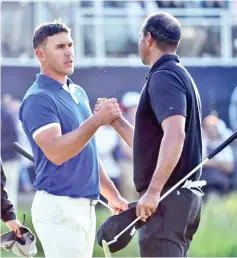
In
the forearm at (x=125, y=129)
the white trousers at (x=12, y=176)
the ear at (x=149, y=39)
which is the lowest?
the white trousers at (x=12, y=176)

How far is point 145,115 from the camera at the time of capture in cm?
527

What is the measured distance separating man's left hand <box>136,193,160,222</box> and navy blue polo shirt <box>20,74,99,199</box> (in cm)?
52

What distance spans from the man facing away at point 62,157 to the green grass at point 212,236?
4417 millimetres

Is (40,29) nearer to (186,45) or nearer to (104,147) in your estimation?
(104,147)

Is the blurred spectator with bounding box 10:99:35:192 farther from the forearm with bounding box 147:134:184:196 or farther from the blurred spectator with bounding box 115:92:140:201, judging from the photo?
the forearm with bounding box 147:134:184:196

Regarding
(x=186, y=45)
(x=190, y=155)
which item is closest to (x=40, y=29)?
(x=190, y=155)

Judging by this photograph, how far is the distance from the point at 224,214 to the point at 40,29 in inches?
210

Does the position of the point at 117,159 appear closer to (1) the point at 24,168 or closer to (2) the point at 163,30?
(1) the point at 24,168

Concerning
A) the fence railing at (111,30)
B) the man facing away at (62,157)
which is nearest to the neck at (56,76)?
the man facing away at (62,157)

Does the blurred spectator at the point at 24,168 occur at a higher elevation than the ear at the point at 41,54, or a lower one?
lower

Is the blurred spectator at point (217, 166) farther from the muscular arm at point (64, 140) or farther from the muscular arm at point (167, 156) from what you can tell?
the muscular arm at point (167, 156)

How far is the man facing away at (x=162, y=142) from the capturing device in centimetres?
514

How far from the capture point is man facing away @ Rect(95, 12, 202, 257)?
5.14 meters

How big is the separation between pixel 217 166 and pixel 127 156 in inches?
38.5
